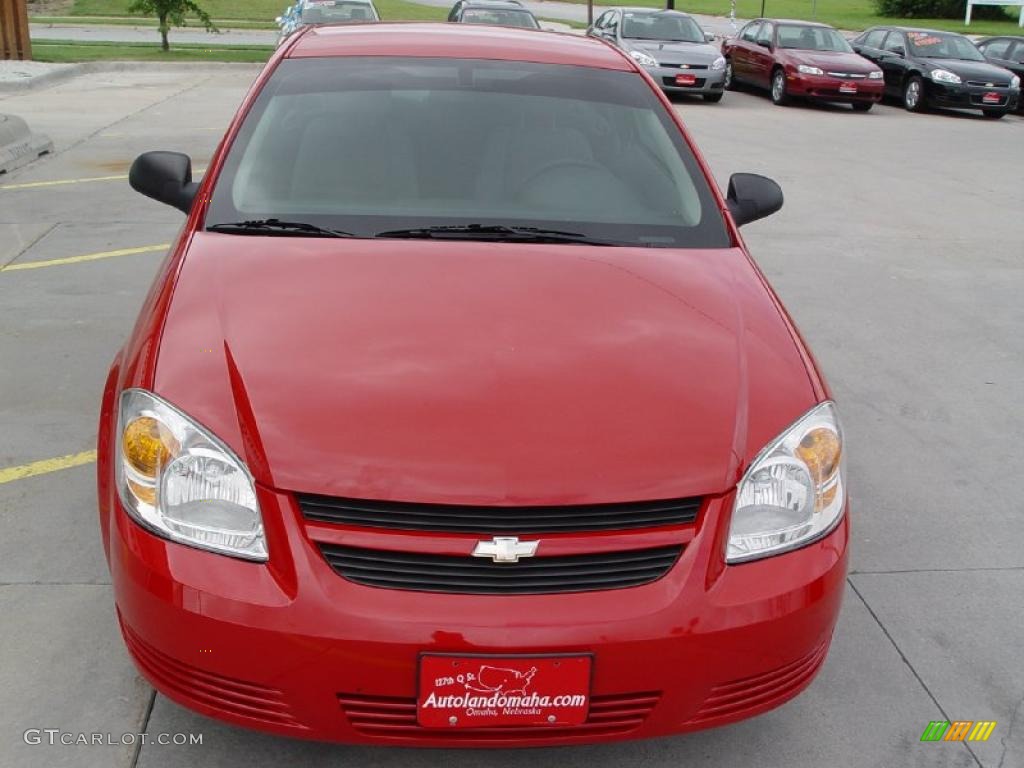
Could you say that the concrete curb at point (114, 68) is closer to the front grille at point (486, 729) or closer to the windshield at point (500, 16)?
the windshield at point (500, 16)

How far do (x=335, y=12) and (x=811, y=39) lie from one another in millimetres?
8520

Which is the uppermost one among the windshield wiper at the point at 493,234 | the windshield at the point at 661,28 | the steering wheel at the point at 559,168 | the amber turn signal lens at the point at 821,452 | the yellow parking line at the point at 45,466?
the steering wheel at the point at 559,168

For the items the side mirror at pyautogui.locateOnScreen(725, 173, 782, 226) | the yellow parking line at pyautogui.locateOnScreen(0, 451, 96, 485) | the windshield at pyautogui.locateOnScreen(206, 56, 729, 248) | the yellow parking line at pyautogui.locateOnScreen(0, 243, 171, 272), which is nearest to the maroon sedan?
the yellow parking line at pyautogui.locateOnScreen(0, 243, 171, 272)

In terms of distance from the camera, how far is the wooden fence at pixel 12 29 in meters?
19.5

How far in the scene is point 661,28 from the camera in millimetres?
20016

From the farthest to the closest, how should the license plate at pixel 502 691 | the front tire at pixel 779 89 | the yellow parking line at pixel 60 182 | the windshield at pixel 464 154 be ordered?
the front tire at pixel 779 89
the yellow parking line at pixel 60 182
the windshield at pixel 464 154
the license plate at pixel 502 691

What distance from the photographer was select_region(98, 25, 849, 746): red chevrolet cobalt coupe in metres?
2.27

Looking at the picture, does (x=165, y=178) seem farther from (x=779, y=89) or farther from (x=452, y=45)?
(x=779, y=89)

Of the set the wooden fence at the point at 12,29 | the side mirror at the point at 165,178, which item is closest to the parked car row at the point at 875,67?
the wooden fence at the point at 12,29

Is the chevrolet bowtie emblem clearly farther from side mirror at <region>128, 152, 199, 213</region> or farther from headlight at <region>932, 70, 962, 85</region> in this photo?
headlight at <region>932, 70, 962, 85</region>

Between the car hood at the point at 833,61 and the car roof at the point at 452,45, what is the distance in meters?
15.7

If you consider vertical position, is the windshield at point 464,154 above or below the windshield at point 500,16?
above

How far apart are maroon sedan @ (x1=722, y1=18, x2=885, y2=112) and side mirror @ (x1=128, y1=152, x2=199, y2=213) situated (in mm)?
16467

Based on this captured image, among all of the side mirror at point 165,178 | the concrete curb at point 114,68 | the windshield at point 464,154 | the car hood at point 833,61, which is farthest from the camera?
the car hood at point 833,61
